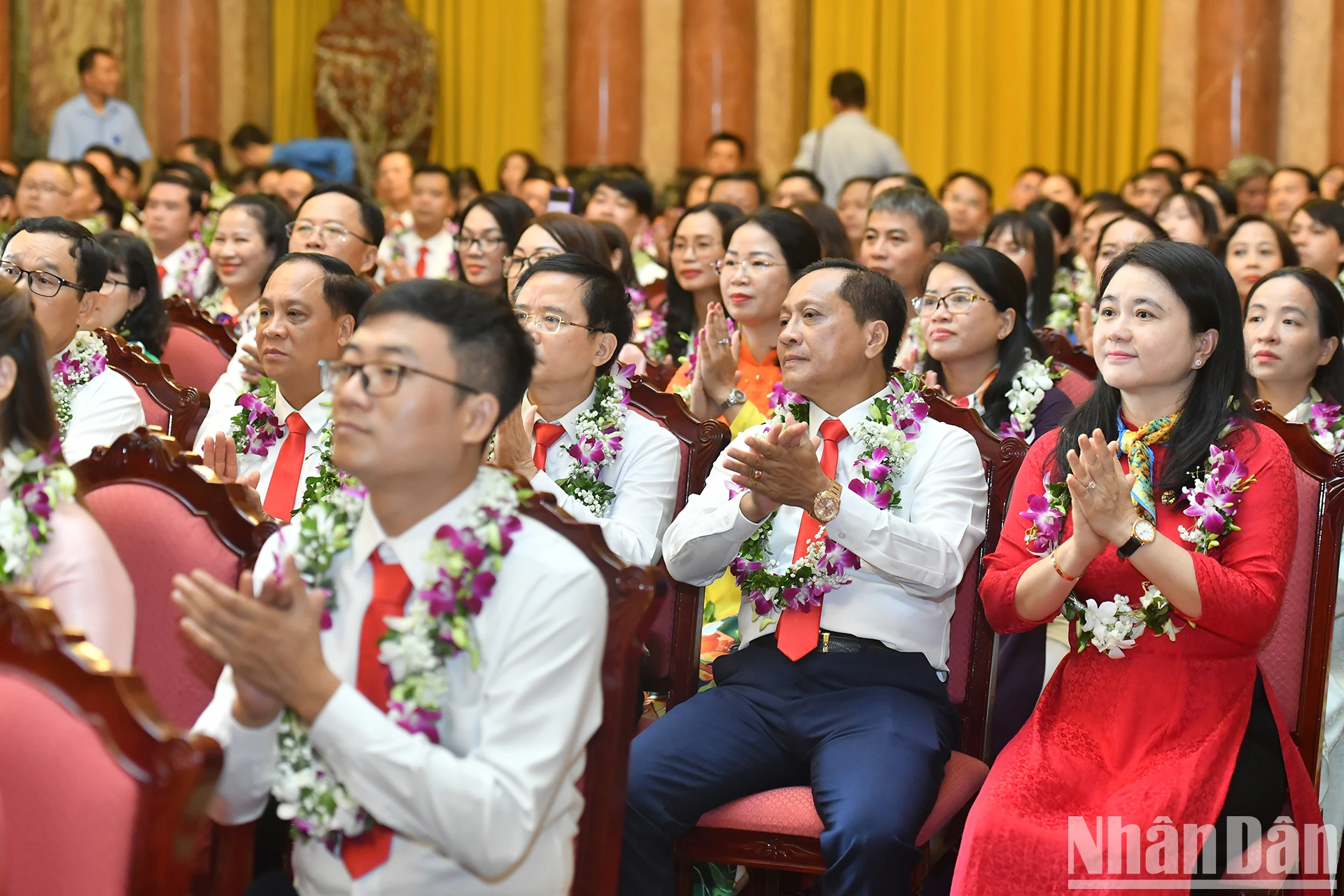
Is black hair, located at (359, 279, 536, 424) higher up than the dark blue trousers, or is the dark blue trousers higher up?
black hair, located at (359, 279, 536, 424)

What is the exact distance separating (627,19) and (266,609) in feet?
28.6

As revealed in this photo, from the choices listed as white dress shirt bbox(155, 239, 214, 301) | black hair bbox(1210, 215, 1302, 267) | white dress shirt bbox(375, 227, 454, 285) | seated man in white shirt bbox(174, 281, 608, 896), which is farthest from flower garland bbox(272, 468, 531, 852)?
white dress shirt bbox(375, 227, 454, 285)

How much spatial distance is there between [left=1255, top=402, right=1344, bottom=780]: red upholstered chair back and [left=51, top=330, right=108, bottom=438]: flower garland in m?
2.42

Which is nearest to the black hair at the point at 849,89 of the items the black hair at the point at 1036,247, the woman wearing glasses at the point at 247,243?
the black hair at the point at 1036,247

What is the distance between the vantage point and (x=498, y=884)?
1825 millimetres

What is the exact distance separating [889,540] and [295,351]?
→ 1.36 meters

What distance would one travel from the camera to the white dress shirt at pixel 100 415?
3.10 meters

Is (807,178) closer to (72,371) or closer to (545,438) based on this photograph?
(545,438)

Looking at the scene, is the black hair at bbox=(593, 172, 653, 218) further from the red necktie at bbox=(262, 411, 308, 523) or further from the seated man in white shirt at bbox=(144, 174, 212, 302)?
the red necktie at bbox=(262, 411, 308, 523)

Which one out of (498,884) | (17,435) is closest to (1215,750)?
(498,884)

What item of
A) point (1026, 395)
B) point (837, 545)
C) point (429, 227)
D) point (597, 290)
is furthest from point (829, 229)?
point (429, 227)

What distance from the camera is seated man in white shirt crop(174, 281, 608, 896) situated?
169 centimetres

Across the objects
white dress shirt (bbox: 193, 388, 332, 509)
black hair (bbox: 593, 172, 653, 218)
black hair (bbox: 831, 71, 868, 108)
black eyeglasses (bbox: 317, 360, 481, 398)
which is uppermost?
black hair (bbox: 831, 71, 868, 108)

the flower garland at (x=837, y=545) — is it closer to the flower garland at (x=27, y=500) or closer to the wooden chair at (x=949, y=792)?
the wooden chair at (x=949, y=792)
